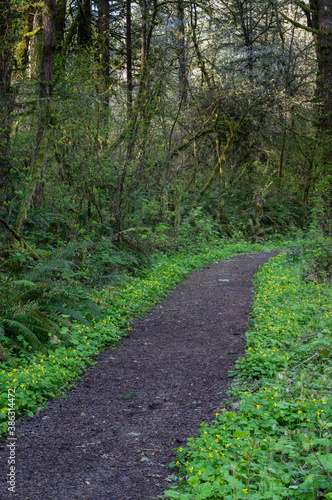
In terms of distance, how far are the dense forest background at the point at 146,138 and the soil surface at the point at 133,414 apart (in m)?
1.21

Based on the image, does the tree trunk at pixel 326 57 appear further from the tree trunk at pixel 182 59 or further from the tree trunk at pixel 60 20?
the tree trunk at pixel 60 20

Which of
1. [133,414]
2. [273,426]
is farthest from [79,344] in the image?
[273,426]

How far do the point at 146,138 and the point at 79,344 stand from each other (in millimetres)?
6813

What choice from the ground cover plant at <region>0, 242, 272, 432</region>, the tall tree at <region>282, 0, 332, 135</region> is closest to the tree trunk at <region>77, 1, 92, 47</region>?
the tall tree at <region>282, 0, 332, 135</region>

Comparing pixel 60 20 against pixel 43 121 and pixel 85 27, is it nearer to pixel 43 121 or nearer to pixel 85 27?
pixel 85 27

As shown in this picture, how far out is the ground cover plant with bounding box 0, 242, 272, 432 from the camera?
3.96 metres

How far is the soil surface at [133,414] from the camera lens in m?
2.90

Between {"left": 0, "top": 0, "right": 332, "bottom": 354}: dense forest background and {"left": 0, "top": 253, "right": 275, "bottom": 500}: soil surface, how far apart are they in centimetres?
121

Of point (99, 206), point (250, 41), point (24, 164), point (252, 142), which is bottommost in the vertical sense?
point (99, 206)

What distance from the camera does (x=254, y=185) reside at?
58.1 ft

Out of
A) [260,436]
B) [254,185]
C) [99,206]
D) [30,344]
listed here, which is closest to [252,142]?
[254,185]

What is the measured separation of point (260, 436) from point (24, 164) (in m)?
7.02

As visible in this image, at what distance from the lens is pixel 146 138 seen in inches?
422

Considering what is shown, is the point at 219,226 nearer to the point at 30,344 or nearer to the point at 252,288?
the point at 252,288
